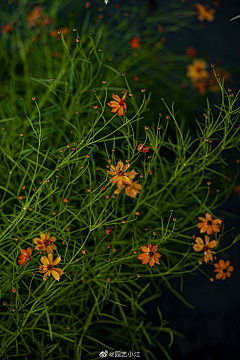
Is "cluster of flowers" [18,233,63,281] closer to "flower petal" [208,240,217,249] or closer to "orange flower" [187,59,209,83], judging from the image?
"flower petal" [208,240,217,249]

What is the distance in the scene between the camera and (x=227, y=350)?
94cm

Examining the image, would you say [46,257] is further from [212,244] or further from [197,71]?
[197,71]

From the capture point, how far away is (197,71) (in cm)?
116

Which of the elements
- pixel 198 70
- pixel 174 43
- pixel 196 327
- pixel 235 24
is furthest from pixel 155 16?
pixel 196 327

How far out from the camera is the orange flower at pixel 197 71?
115 cm

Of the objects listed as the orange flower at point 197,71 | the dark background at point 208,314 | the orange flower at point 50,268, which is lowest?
the dark background at point 208,314

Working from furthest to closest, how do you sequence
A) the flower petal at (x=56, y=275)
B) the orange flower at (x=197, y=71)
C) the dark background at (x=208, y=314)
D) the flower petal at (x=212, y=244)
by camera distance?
the orange flower at (x=197, y=71)
the dark background at (x=208, y=314)
the flower petal at (x=212, y=244)
the flower petal at (x=56, y=275)

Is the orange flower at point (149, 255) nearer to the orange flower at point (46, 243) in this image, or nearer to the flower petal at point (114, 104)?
the orange flower at point (46, 243)

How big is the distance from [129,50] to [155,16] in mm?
229

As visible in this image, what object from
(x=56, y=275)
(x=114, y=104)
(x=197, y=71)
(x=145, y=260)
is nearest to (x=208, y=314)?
(x=145, y=260)

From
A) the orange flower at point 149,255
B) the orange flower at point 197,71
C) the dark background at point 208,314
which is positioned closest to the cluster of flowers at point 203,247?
the orange flower at point 149,255

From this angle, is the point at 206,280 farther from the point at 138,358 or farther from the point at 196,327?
the point at 138,358

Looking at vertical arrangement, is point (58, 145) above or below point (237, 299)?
above

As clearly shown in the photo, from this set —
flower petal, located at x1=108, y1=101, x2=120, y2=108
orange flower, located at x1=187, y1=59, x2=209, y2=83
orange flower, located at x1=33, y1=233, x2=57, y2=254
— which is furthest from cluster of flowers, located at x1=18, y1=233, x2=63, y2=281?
orange flower, located at x1=187, y1=59, x2=209, y2=83
